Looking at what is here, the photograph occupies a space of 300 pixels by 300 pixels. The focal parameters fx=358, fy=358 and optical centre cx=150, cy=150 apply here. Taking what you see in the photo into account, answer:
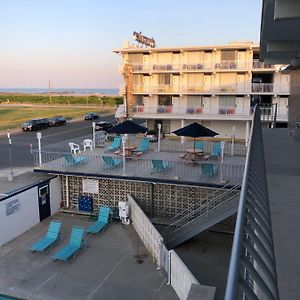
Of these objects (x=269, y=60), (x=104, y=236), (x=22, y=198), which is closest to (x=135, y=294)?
(x=104, y=236)

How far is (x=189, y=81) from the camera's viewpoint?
39.3 m

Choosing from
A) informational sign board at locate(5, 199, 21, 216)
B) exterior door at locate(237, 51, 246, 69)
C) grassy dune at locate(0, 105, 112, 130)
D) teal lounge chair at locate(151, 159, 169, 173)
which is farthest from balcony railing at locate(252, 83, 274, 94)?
grassy dune at locate(0, 105, 112, 130)

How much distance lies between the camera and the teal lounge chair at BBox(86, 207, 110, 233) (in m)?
16.2

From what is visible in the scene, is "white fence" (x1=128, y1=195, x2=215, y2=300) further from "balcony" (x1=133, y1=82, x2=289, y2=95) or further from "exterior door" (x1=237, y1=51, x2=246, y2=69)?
"exterior door" (x1=237, y1=51, x2=246, y2=69)

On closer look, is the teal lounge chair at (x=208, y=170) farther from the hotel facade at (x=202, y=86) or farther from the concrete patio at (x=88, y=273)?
the hotel facade at (x=202, y=86)

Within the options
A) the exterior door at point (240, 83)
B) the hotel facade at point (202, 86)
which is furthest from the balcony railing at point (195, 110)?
the exterior door at point (240, 83)

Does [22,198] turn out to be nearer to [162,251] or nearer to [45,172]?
[45,172]

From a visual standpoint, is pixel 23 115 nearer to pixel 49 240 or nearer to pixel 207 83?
pixel 207 83

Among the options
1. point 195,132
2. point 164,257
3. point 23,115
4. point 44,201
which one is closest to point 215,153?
point 195,132

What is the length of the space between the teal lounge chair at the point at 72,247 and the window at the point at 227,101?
89.0ft

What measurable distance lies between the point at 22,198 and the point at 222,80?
27406 mm

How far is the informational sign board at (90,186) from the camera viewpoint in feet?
61.4

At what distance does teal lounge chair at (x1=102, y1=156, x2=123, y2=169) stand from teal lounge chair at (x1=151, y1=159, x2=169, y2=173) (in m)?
2.25

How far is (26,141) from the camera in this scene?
40.0 meters
